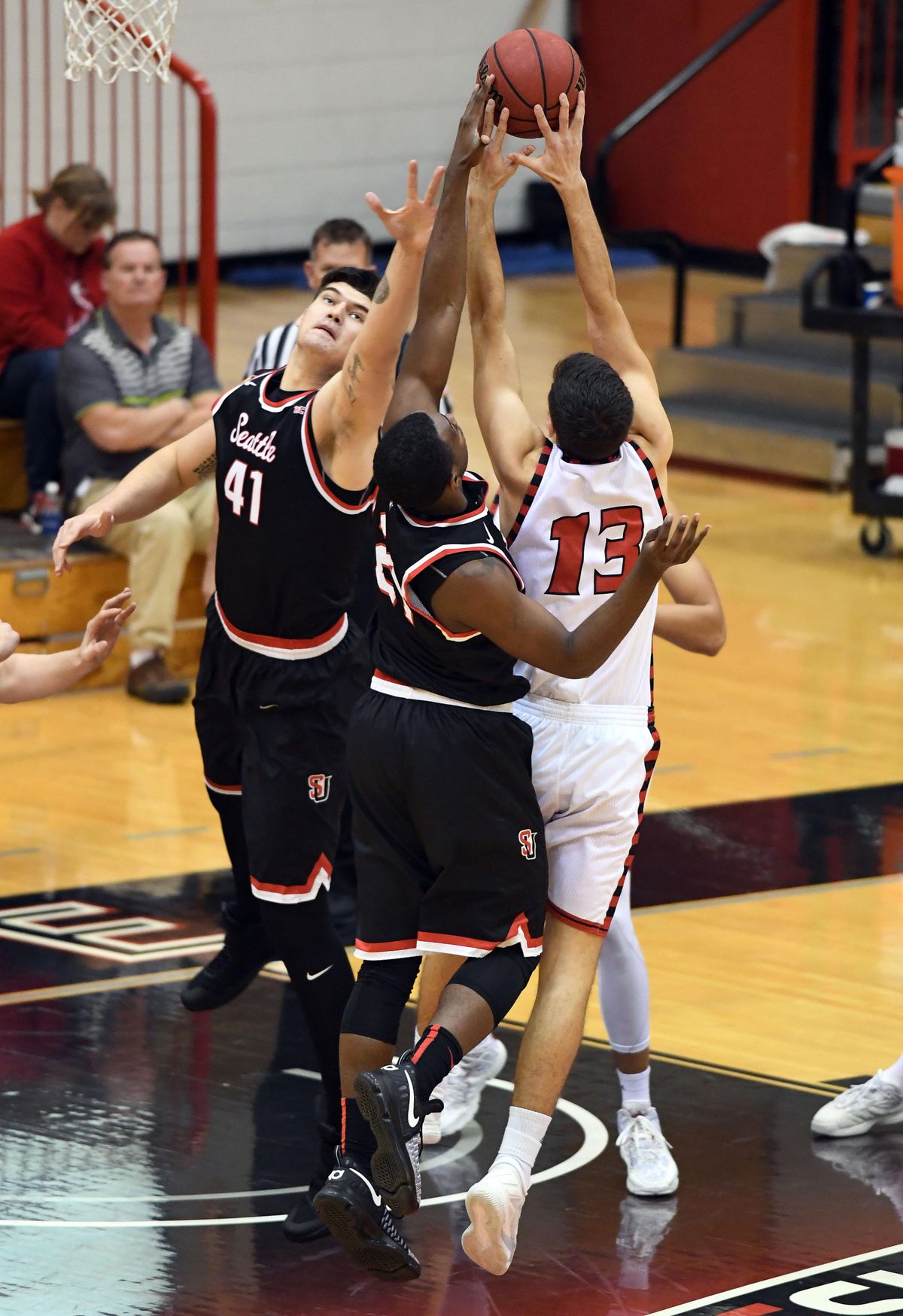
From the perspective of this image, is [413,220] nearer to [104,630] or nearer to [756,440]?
[104,630]

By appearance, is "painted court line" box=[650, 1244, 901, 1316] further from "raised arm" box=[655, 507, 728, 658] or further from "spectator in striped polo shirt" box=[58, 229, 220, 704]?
"spectator in striped polo shirt" box=[58, 229, 220, 704]

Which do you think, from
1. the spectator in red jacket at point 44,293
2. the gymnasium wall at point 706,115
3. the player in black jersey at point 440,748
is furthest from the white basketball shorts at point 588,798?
the gymnasium wall at point 706,115

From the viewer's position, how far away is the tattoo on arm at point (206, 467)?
5320 millimetres

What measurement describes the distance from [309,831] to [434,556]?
2.87ft

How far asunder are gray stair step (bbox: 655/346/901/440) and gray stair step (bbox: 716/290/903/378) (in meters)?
0.08

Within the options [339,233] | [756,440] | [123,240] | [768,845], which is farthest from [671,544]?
[756,440]

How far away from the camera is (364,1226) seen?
4301 mm

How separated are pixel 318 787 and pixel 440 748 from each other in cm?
64

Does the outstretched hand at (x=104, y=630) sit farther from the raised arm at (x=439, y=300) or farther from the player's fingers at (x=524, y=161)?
the player's fingers at (x=524, y=161)

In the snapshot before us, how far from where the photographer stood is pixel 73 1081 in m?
5.65

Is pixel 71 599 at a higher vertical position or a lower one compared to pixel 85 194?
lower

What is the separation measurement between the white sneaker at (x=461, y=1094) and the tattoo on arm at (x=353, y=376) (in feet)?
5.00

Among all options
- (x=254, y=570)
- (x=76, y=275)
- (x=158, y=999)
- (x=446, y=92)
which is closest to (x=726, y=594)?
(x=76, y=275)

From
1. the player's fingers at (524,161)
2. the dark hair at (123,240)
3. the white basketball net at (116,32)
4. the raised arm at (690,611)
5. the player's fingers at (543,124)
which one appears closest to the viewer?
the player's fingers at (524,161)
